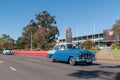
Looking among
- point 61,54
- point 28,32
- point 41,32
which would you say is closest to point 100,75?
point 61,54

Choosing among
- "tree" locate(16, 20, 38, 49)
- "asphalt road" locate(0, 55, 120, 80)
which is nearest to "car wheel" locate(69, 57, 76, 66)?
"asphalt road" locate(0, 55, 120, 80)

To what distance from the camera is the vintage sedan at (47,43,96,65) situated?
972 inches

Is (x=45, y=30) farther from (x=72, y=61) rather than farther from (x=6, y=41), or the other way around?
(x=72, y=61)

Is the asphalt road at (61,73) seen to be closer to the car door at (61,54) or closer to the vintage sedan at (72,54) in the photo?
the vintage sedan at (72,54)

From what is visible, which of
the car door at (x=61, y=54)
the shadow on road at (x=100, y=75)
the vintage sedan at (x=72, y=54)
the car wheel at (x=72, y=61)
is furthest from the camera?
the car door at (x=61, y=54)

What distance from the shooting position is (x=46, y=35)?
93688 mm

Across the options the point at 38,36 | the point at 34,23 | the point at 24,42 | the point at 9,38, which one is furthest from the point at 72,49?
the point at 9,38

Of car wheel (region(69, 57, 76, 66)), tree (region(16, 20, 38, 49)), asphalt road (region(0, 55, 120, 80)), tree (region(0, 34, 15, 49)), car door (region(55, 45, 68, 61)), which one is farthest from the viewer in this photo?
tree (region(0, 34, 15, 49))

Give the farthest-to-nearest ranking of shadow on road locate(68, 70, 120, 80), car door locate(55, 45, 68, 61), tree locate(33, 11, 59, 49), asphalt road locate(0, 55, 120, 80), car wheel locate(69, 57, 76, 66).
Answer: tree locate(33, 11, 59, 49) → car door locate(55, 45, 68, 61) → car wheel locate(69, 57, 76, 66) → asphalt road locate(0, 55, 120, 80) → shadow on road locate(68, 70, 120, 80)

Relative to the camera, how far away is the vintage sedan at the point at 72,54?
972 inches

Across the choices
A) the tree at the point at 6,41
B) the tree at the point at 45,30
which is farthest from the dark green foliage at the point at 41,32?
the tree at the point at 6,41

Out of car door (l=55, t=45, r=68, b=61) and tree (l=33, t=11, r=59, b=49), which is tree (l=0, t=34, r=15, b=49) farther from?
car door (l=55, t=45, r=68, b=61)

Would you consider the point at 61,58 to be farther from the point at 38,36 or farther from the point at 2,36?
the point at 2,36

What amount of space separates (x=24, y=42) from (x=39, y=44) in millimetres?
26677
